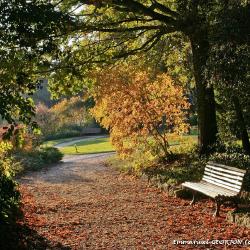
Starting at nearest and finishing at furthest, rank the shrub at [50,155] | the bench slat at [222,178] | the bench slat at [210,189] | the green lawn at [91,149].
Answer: the bench slat at [210,189] → the bench slat at [222,178] → the shrub at [50,155] → the green lawn at [91,149]

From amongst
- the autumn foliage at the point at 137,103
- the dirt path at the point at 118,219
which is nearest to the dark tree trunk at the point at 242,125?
the autumn foliage at the point at 137,103

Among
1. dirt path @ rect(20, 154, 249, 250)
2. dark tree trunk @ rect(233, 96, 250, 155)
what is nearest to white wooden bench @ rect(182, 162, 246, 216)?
dirt path @ rect(20, 154, 249, 250)

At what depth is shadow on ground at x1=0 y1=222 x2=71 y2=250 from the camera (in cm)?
677

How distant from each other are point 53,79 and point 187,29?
4.75 m

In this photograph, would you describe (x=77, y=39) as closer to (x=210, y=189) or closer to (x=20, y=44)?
(x=20, y=44)

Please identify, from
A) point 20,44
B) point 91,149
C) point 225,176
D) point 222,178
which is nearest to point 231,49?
point 225,176

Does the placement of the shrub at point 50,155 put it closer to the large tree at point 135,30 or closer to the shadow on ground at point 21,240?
the large tree at point 135,30

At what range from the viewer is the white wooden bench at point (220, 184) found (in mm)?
9532

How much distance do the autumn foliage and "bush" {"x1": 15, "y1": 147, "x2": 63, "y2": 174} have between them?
7.60m

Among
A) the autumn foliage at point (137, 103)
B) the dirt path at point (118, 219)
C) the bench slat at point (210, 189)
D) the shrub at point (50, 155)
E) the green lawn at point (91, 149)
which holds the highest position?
the autumn foliage at point (137, 103)

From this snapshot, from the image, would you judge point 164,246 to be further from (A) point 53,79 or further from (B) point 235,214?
(A) point 53,79

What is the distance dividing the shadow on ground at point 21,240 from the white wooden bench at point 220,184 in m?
3.71

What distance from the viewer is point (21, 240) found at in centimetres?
741

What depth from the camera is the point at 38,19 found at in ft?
24.8
